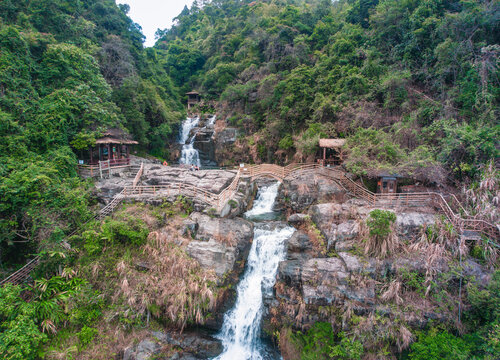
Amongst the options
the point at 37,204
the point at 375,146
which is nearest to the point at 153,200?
the point at 37,204

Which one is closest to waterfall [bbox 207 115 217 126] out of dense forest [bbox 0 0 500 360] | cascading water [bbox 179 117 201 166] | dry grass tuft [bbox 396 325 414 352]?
cascading water [bbox 179 117 201 166]

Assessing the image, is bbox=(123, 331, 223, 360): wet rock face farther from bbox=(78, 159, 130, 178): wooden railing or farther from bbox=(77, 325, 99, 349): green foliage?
bbox=(78, 159, 130, 178): wooden railing

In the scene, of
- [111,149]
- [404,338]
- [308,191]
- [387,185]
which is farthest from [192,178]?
[404,338]

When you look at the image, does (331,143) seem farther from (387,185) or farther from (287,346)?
(287,346)

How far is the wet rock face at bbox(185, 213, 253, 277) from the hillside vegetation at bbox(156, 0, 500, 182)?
28.7 feet

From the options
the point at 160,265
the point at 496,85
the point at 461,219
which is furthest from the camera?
the point at 496,85

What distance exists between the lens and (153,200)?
1606cm

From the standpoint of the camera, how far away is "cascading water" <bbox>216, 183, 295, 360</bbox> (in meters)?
11.0

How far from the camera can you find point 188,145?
32594 mm

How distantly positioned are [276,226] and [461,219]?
31.7 feet

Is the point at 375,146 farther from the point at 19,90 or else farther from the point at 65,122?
the point at 19,90

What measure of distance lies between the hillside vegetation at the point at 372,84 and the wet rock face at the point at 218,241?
8755 millimetres

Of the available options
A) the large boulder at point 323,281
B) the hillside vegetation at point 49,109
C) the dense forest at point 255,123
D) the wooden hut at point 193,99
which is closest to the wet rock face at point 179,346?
the dense forest at point 255,123

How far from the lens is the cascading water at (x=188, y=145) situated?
31.0 m
